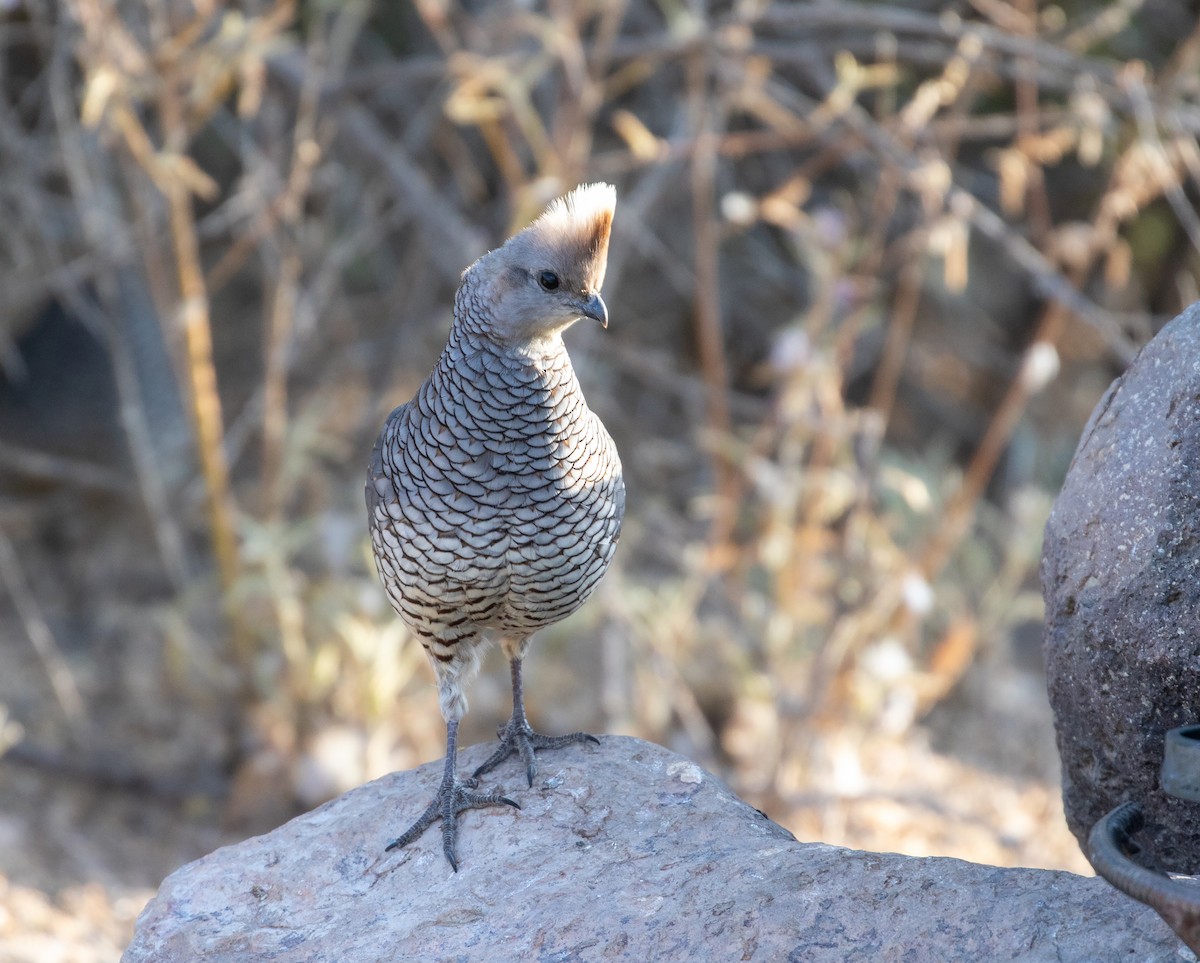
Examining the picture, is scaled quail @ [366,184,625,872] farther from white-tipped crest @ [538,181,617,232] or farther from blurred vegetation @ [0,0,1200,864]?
blurred vegetation @ [0,0,1200,864]

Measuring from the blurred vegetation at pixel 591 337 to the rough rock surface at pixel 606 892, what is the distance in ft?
5.37

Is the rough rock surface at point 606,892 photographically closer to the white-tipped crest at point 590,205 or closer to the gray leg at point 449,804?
the gray leg at point 449,804

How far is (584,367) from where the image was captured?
522 cm

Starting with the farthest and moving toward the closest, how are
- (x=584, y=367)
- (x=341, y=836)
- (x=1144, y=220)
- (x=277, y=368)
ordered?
(x=1144, y=220)
(x=584, y=367)
(x=277, y=368)
(x=341, y=836)

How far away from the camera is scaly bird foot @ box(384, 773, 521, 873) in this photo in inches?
120

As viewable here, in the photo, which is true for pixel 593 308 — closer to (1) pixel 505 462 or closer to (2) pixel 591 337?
(1) pixel 505 462

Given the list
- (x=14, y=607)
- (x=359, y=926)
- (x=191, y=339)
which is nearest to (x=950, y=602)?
(x=191, y=339)

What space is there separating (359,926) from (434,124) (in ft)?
13.2

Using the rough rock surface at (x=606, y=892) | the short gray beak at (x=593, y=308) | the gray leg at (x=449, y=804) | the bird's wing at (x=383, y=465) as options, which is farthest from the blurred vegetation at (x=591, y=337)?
the gray leg at (x=449, y=804)

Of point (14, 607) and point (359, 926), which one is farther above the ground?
point (14, 607)

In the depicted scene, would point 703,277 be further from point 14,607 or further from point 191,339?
point 14,607

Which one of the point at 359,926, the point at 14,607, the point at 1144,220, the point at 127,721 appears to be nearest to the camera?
the point at 359,926

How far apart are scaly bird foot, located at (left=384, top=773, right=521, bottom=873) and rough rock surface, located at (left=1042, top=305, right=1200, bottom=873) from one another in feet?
4.28

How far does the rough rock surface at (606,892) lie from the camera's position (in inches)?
90.3
